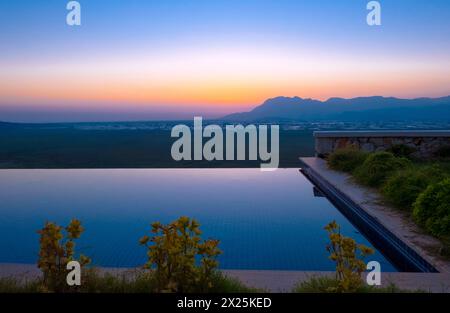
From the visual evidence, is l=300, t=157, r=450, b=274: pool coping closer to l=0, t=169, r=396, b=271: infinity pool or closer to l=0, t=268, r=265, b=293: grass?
l=0, t=169, r=396, b=271: infinity pool

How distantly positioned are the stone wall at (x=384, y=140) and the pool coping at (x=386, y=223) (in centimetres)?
320

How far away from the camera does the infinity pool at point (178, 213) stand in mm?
4121

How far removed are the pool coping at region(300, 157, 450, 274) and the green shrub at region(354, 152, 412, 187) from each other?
0.19 metres

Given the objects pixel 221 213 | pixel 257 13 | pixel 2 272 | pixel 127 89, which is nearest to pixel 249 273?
pixel 2 272

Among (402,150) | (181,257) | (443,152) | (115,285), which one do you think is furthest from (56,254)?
(443,152)

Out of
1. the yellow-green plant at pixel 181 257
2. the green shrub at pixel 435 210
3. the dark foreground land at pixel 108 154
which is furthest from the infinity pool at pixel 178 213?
the dark foreground land at pixel 108 154

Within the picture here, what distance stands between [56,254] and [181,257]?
776 millimetres

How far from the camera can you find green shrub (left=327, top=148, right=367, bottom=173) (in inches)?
328

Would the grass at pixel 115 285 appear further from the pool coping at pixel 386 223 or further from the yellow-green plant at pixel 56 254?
the pool coping at pixel 386 223

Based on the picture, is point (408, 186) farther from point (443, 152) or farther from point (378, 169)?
point (443, 152)

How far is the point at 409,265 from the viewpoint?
363 centimetres

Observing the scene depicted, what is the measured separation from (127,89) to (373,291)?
572 inches

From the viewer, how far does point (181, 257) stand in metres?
2.38

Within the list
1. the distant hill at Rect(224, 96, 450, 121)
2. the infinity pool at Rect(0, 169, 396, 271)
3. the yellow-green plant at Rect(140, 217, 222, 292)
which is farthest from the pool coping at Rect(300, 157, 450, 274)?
the distant hill at Rect(224, 96, 450, 121)
